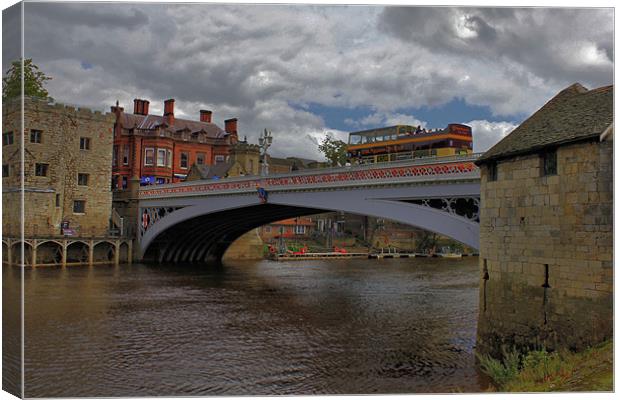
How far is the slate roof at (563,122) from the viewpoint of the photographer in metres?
12.1

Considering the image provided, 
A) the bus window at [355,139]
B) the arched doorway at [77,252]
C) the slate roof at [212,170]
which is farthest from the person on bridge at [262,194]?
the slate roof at [212,170]

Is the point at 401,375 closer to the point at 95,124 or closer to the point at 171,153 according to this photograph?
the point at 95,124

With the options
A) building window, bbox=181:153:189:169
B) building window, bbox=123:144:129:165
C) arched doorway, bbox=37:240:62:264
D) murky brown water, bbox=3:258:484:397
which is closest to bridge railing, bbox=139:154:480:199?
murky brown water, bbox=3:258:484:397

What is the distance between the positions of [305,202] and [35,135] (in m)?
20.4

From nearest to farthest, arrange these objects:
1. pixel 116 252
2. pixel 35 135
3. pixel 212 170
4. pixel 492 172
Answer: pixel 492 172 < pixel 35 135 < pixel 116 252 < pixel 212 170

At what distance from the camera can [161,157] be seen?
61.1 m

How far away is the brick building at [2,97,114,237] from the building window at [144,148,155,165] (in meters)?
12.1

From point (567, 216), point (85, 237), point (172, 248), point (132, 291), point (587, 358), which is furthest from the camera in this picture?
point (172, 248)

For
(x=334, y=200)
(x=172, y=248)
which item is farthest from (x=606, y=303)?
(x=172, y=248)

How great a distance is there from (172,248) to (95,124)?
428 inches

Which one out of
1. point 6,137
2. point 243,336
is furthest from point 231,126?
point 6,137

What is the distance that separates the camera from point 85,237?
149 ft

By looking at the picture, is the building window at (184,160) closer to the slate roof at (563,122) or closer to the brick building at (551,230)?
the slate roof at (563,122)

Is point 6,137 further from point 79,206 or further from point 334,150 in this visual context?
point 334,150
